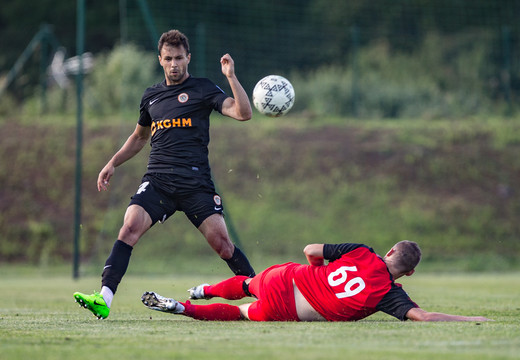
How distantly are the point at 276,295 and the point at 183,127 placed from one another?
186cm

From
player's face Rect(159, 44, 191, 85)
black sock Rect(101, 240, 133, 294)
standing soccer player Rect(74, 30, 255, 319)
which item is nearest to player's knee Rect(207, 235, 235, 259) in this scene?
standing soccer player Rect(74, 30, 255, 319)

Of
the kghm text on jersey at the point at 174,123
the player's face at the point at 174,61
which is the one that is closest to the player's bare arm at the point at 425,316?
the kghm text on jersey at the point at 174,123

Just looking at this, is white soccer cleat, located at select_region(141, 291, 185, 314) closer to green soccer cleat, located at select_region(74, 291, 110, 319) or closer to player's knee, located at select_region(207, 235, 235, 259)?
green soccer cleat, located at select_region(74, 291, 110, 319)

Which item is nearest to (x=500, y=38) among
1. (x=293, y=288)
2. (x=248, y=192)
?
(x=248, y=192)

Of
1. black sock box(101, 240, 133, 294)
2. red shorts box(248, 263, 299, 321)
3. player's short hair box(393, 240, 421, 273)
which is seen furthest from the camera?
black sock box(101, 240, 133, 294)

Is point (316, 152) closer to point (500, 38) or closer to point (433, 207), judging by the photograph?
point (433, 207)

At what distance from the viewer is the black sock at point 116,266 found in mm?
6484

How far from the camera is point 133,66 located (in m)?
21.7

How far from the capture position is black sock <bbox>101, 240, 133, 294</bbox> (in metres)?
6.48

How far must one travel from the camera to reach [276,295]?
6023 mm

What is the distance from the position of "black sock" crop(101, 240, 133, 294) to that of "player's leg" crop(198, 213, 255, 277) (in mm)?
719

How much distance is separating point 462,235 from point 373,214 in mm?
2167

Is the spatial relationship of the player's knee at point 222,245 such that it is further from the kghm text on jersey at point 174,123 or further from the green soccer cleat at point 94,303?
the green soccer cleat at point 94,303

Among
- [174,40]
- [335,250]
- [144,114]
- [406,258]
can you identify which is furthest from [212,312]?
[174,40]
